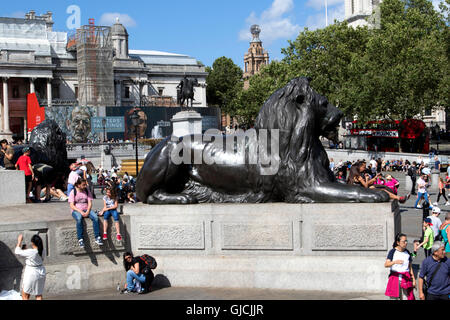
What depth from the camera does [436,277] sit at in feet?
22.2

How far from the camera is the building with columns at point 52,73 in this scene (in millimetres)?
80125

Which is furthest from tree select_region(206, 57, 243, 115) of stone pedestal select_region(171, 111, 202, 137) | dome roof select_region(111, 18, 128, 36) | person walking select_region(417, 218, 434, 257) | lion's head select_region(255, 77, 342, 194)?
lion's head select_region(255, 77, 342, 194)

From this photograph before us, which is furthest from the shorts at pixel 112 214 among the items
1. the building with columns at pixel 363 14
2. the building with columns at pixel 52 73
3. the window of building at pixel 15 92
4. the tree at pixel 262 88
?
the window of building at pixel 15 92

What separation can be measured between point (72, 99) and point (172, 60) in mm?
24520

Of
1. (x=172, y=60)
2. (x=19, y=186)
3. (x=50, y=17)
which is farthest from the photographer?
(x=172, y=60)

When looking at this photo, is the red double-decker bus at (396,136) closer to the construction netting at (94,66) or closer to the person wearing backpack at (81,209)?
the construction netting at (94,66)

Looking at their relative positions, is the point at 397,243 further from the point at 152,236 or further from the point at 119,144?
the point at 119,144

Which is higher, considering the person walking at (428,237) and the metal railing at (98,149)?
the metal railing at (98,149)

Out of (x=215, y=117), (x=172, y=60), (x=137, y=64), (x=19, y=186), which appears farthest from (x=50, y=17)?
(x=19, y=186)

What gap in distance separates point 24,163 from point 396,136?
3875cm

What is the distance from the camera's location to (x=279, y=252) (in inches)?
301

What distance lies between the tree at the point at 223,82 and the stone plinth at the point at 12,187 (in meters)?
104

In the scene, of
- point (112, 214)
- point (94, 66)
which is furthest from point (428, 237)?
point (94, 66)

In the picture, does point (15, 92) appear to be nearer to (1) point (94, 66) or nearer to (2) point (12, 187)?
(1) point (94, 66)
